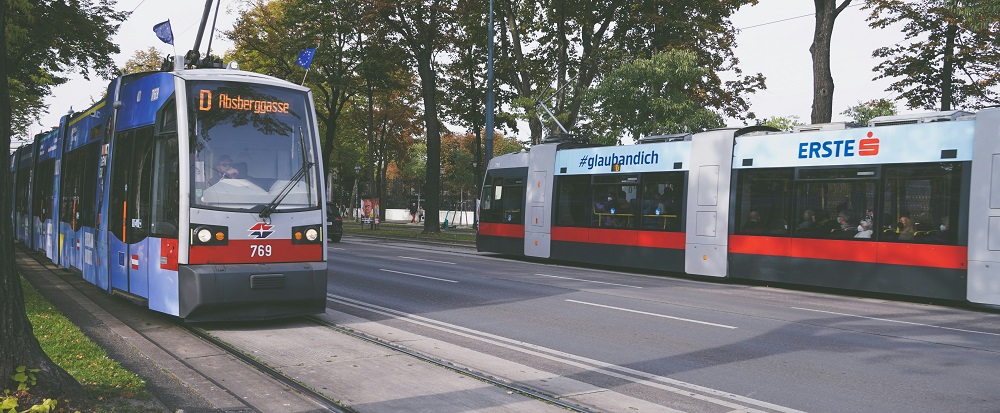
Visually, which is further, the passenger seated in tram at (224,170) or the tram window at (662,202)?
the tram window at (662,202)

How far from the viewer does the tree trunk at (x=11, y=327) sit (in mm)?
5031

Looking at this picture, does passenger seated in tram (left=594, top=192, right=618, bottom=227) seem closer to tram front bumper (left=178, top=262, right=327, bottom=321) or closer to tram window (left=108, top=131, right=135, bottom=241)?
tram front bumper (left=178, top=262, right=327, bottom=321)

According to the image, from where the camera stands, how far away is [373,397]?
6312 millimetres

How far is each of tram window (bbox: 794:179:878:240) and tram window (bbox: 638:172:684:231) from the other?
2.98 m

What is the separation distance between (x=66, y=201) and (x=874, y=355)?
43.1 ft

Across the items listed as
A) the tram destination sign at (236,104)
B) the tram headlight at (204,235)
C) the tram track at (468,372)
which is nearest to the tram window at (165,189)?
the tram headlight at (204,235)

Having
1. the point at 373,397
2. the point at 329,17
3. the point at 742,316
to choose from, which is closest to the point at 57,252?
the point at 373,397

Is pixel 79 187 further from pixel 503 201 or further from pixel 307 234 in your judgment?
pixel 503 201

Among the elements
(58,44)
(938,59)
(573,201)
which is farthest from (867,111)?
(58,44)

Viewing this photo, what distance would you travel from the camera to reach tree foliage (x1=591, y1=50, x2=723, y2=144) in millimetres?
25375

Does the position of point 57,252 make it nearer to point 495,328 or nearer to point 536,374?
point 495,328

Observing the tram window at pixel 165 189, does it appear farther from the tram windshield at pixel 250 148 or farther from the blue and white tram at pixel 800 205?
the blue and white tram at pixel 800 205

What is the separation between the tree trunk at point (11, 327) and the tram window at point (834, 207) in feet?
43.5

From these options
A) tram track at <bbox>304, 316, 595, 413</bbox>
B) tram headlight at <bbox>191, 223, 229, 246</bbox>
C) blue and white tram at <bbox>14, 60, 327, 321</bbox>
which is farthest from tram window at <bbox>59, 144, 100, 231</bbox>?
tram track at <bbox>304, 316, 595, 413</bbox>
